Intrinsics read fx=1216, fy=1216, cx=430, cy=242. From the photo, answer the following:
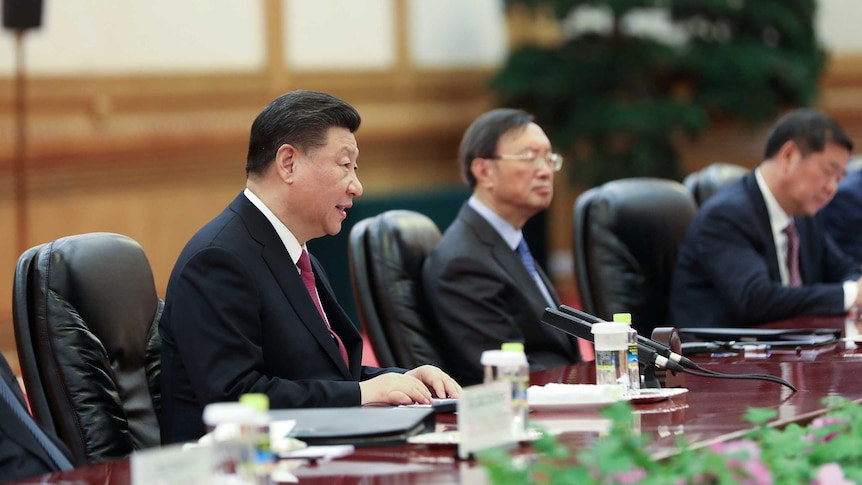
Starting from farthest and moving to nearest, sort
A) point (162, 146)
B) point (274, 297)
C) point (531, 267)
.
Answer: point (162, 146) < point (531, 267) < point (274, 297)

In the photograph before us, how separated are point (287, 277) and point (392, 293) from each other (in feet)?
3.01

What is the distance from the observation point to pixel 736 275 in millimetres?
4098

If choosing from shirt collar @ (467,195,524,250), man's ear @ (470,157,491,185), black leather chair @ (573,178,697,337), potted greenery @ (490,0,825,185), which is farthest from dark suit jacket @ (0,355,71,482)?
potted greenery @ (490,0,825,185)

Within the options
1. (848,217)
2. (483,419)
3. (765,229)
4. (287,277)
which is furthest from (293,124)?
(848,217)

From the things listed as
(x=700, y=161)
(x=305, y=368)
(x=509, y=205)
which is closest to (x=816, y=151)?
(x=509, y=205)

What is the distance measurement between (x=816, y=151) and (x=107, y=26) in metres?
3.84

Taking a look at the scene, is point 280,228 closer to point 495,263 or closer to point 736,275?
point 495,263

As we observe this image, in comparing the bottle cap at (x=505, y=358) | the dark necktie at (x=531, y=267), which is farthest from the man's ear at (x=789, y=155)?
the bottle cap at (x=505, y=358)

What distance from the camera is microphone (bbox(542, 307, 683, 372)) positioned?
8.21 ft

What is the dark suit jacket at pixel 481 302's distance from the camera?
3469mm

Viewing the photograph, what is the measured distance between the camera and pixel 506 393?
6.34ft

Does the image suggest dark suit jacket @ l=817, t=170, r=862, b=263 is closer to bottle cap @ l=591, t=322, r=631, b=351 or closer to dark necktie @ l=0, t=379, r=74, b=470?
bottle cap @ l=591, t=322, r=631, b=351

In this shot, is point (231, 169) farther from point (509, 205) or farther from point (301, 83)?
point (509, 205)

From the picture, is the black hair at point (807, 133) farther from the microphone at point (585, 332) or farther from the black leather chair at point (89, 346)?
the black leather chair at point (89, 346)
